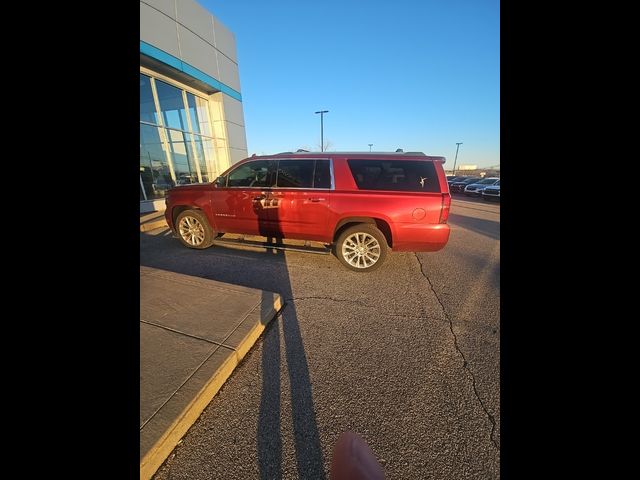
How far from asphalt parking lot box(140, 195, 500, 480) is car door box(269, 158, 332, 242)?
100 centimetres

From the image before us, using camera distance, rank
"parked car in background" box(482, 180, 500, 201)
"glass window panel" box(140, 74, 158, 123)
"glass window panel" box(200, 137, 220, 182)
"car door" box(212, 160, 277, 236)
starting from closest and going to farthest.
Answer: "car door" box(212, 160, 277, 236), "glass window panel" box(140, 74, 158, 123), "glass window panel" box(200, 137, 220, 182), "parked car in background" box(482, 180, 500, 201)

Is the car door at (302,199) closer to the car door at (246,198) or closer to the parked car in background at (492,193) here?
the car door at (246,198)

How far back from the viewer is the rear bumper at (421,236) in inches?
161

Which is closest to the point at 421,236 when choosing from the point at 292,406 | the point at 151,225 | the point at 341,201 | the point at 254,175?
the point at 341,201

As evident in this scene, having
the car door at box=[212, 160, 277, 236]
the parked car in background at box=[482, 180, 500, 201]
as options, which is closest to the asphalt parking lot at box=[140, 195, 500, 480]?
the car door at box=[212, 160, 277, 236]

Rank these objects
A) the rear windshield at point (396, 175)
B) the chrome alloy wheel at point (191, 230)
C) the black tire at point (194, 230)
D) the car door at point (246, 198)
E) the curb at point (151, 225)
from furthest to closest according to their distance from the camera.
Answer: the curb at point (151, 225), the chrome alloy wheel at point (191, 230), the black tire at point (194, 230), the car door at point (246, 198), the rear windshield at point (396, 175)

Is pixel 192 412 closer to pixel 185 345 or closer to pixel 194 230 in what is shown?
pixel 185 345

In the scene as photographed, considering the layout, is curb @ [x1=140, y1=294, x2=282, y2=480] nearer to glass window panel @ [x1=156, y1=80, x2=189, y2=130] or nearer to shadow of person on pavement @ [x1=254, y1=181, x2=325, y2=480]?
shadow of person on pavement @ [x1=254, y1=181, x2=325, y2=480]

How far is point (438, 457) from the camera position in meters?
1.71

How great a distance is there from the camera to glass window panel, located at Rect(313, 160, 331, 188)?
4520 millimetres

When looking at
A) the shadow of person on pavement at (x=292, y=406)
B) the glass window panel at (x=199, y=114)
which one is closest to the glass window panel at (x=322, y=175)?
the shadow of person on pavement at (x=292, y=406)

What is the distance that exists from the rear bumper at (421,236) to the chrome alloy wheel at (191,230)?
157 inches

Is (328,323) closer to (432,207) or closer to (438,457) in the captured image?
(438,457)
